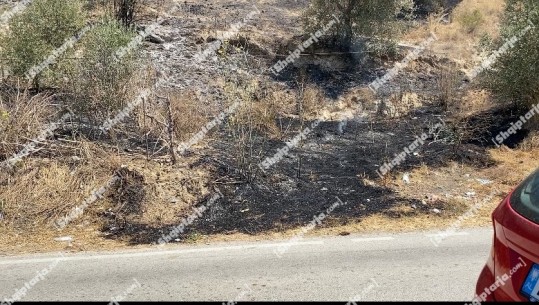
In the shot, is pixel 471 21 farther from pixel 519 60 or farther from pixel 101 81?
pixel 101 81

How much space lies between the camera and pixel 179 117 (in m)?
11.3

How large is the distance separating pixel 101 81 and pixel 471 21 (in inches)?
705

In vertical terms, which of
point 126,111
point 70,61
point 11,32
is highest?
point 11,32

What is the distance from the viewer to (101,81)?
32.7ft

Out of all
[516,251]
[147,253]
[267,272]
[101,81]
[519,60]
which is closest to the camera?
[516,251]

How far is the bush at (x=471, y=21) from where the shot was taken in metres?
21.8

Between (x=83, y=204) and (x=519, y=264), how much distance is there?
6844 millimetres

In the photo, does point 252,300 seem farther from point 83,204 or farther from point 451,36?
point 451,36

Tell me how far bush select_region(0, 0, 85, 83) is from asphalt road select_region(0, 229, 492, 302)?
6945 millimetres

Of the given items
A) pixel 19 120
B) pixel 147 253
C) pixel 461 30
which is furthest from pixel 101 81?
pixel 461 30

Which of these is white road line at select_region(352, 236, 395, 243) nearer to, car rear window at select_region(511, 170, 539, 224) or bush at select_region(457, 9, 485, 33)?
car rear window at select_region(511, 170, 539, 224)

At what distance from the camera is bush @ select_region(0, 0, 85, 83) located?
37.8ft

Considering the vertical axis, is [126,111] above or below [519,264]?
below

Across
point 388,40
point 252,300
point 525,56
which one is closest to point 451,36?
point 388,40
